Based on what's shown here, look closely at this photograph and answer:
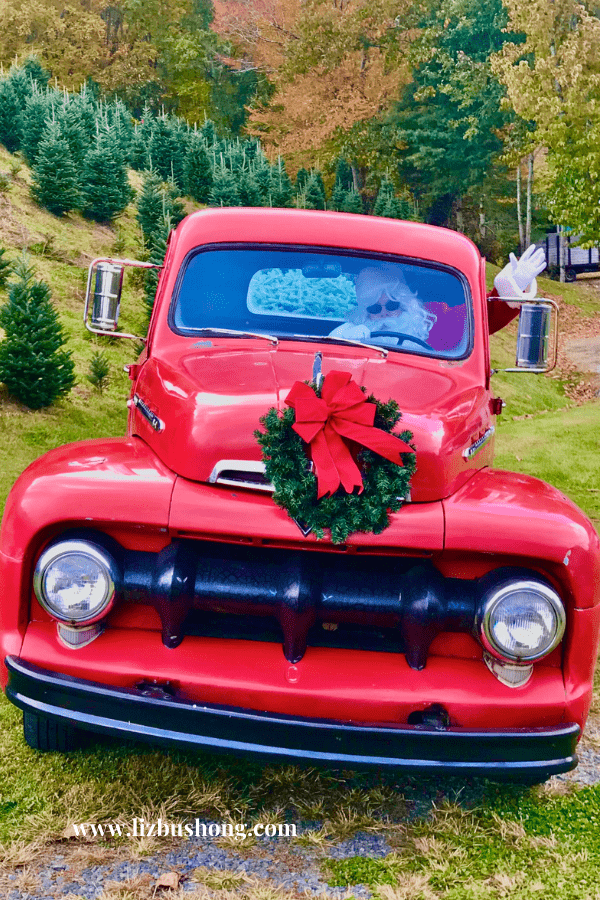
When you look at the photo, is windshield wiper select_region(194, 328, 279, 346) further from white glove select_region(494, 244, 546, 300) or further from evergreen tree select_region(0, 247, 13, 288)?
evergreen tree select_region(0, 247, 13, 288)

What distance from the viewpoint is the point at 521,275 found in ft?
15.2

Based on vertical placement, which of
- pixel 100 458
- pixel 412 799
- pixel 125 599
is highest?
pixel 100 458

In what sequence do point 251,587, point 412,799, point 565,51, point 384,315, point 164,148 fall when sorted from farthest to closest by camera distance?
point 164,148 → point 565,51 → point 384,315 → point 412,799 → point 251,587

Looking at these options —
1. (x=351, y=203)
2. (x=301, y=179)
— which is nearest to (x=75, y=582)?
(x=351, y=203)

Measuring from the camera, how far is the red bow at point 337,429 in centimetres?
262

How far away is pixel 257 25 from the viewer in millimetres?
30750

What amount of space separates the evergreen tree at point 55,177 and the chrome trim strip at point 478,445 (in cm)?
1381

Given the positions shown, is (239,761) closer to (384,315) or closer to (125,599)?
(125,599)

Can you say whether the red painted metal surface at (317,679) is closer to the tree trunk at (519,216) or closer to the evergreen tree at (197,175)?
the evergreen tree at (197,175)

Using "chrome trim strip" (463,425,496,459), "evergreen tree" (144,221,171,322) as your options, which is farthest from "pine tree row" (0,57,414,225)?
"chrome trim strip" (463,425,496,459)

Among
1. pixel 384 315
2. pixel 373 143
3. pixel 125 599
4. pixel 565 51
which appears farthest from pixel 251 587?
pixel 373 143

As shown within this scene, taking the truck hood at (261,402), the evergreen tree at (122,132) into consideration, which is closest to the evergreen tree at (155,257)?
the evergreen tree at (122,132)

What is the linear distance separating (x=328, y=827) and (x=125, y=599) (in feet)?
3.59

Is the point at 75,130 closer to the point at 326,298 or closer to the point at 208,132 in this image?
the point at 208,132
